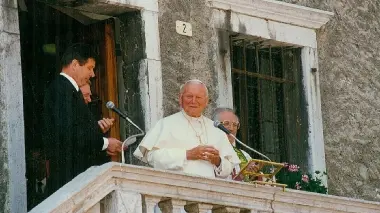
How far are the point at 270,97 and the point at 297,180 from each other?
903 millimetres

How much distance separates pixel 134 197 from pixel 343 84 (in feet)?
15.9

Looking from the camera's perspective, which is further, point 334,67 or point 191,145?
point 334,67

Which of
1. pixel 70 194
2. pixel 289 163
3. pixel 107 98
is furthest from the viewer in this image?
pixel 289 163

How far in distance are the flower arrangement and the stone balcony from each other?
2.32m

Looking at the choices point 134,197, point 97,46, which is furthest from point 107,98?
point 134,197

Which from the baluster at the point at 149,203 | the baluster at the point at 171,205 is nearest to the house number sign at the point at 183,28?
the baluster at the point at 171,205

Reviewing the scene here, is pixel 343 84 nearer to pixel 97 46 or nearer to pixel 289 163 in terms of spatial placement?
pixel 289 163

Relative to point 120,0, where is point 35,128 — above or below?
below

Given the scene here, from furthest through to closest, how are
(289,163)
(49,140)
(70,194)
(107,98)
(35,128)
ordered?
(289,163) < (107,98) < (35,128) < (49,140) < (70,194)

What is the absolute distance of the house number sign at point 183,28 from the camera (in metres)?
14.3

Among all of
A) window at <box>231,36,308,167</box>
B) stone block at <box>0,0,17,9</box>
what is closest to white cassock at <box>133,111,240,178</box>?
stone block at <box>0,0,17,9</box>

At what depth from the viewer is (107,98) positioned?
14.0 m

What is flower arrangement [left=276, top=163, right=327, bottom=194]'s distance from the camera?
47.4 ft

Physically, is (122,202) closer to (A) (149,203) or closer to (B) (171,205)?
(A) (149,203)
